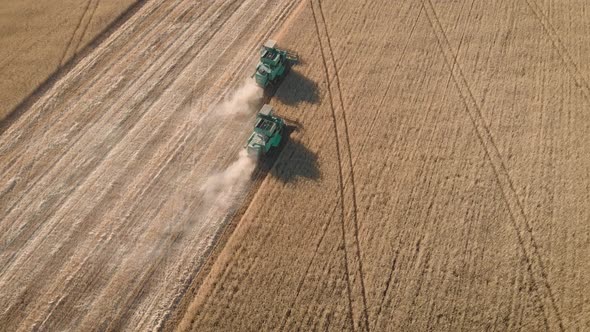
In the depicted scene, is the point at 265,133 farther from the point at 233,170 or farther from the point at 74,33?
the point at 74,33

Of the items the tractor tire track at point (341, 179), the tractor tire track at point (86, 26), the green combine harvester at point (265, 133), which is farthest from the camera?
the tractor tire track at point (86, 26)

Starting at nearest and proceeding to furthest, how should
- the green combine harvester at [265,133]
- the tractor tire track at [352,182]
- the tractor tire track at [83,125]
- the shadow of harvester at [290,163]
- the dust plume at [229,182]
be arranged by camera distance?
the tractor tire track at [352,182]
the dust plume at [229,182]
the tractor tire track at [83,125]
the shadow of harvester at [290,163]
the green combine harvester at [265,133]

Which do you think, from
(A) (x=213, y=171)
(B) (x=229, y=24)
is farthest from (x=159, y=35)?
(A) (x=213, y=171)

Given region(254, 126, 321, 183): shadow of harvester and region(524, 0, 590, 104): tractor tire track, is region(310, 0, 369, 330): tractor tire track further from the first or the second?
region(524, 0, 590, 104): tractor tire track

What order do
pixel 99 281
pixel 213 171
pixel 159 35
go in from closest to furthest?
pixel 99 281 < pixel 213 171 < pixel 159 35

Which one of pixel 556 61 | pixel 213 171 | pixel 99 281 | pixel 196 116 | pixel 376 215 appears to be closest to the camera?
pixel 99 281

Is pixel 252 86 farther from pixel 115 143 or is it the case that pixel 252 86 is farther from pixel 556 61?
pixel 556 61

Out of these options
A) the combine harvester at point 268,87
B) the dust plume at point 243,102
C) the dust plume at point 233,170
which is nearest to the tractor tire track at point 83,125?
the dust plume at point 243,102

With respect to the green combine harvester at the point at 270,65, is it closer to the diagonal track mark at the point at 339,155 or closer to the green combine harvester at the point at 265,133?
the diagonal track mark at the point at 339,155
